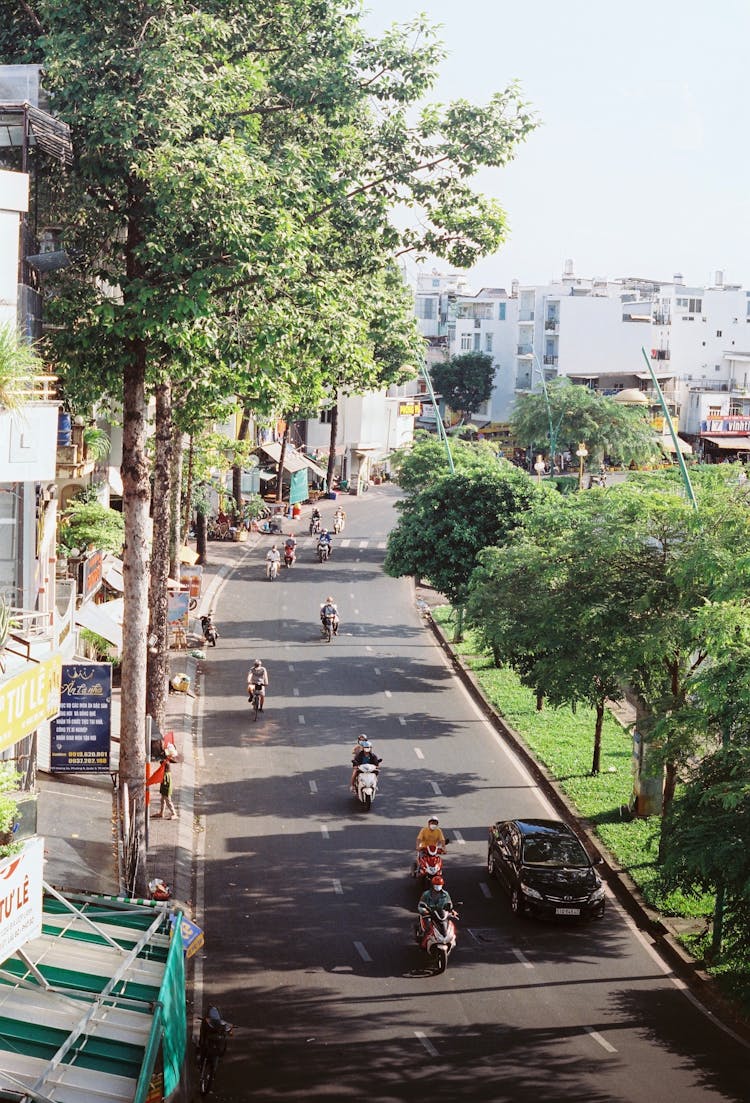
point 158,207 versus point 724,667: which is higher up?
point 158,207

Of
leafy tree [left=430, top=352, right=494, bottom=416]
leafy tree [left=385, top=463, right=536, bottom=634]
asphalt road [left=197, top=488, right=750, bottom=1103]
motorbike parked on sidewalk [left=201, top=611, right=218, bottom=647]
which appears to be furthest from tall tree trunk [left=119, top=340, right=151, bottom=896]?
leafy tree [left=430, top=352, right=494, bottom=416]

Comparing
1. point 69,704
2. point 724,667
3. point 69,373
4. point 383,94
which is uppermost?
point 383,94

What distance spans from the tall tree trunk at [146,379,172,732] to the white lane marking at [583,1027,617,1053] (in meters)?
14.1

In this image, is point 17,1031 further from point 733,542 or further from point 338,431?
point 338,431

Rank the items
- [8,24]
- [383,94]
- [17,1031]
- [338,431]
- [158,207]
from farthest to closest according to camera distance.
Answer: [338,431] → [383,94] → [8,24] → [158,207] → [17,1031]

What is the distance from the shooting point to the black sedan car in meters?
21.9

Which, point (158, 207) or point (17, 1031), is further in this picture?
point (158, 207)

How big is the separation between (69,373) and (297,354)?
4.43 meters

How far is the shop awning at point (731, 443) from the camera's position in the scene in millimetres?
104312

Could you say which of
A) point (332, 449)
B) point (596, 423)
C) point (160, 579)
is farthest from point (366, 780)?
point (596, 423)

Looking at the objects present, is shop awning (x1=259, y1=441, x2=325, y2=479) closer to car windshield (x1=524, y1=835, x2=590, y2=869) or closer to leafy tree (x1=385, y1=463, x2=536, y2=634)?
leafy tree (x1=385, y1=463, x2=536, y2=634)

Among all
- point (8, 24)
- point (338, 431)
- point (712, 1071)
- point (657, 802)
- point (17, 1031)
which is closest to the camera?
point (17, 1031)

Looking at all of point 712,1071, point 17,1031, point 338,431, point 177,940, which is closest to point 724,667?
point 712,1071

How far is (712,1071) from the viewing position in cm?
1711
